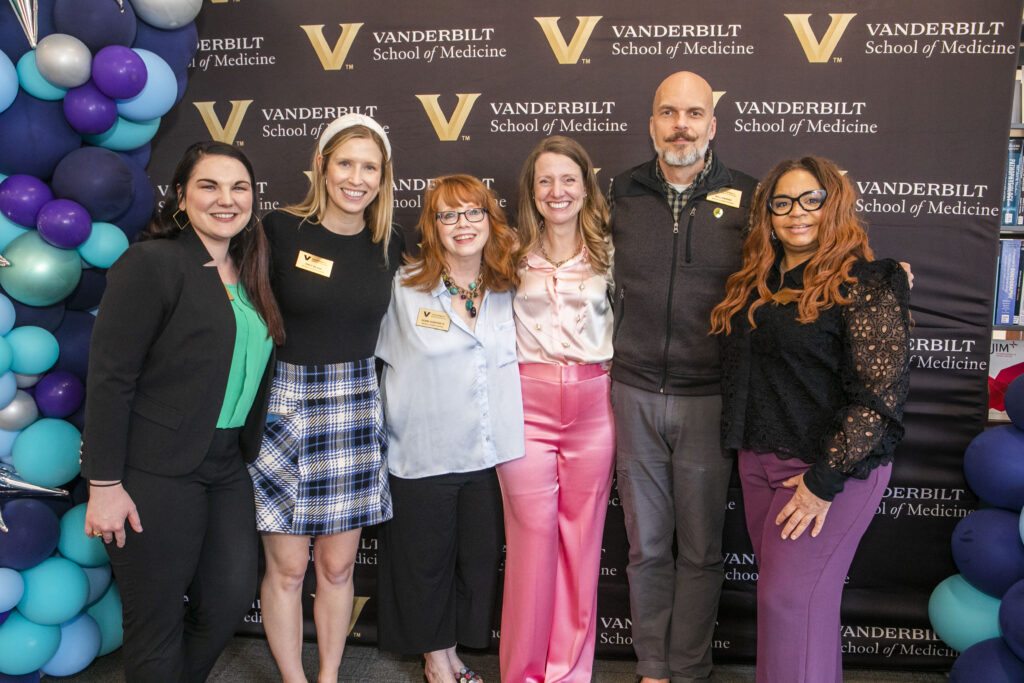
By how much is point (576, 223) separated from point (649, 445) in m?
0.79

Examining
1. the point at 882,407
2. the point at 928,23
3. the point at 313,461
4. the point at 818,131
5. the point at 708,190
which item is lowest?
the point at 313,461

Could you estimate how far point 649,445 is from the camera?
7.46 feet

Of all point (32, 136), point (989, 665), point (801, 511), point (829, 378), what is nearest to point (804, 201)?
point (829, 378)

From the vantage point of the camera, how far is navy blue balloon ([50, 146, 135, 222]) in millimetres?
2096

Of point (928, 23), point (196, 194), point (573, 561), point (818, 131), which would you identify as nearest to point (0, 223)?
Answer: point (196, 194)

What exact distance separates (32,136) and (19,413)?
86 centimetres

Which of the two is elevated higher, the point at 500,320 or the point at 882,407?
the point at 500,320

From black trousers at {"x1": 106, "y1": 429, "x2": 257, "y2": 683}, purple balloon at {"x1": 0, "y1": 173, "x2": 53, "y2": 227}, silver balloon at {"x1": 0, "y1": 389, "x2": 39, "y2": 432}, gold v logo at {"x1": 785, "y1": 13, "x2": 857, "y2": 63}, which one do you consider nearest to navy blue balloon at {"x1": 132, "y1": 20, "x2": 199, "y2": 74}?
purple balloon at {"x1": 0, "y1": 173, "x2": 53, "y2": 227}

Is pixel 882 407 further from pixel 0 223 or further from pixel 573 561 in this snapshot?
pixel 0 223

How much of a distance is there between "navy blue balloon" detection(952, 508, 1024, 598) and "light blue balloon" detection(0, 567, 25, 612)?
10.1 feet

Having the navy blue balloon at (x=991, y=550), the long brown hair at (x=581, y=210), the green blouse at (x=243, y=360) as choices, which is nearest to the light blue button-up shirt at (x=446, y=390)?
the long brown hair at (x=581, y=210)

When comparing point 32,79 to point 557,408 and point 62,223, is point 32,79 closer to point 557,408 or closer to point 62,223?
point 62,223

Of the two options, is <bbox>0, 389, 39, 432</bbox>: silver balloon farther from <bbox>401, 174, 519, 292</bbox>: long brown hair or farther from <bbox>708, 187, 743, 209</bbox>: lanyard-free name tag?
<bbox>708, 187, 743, 209</bbox>: lanyard-free name tag

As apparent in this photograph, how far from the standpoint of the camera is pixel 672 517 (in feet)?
7.69
